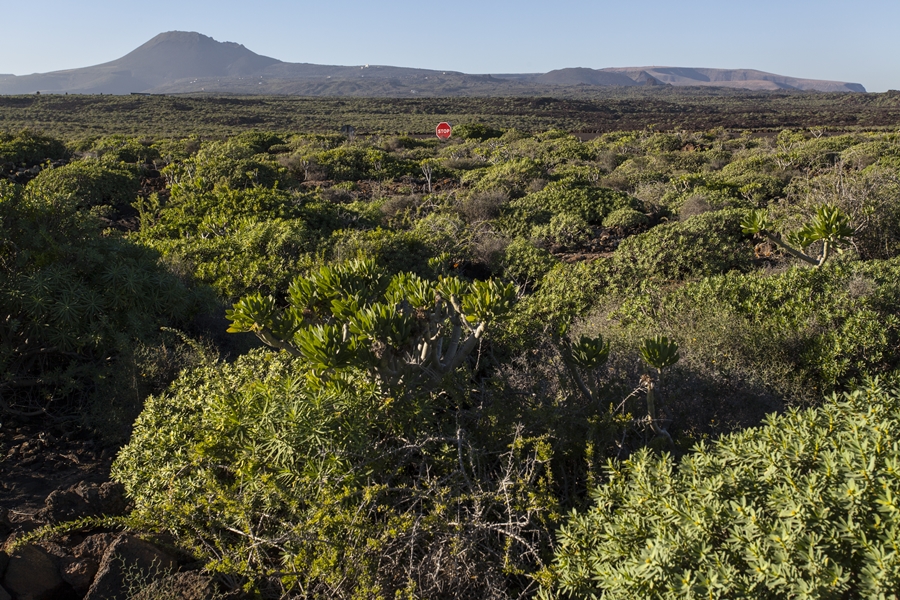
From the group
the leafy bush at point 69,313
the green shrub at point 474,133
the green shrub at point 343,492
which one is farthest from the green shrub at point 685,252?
the green shrub at point 474,133

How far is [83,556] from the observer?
2.39m

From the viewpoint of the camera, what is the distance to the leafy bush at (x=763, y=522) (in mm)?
1478

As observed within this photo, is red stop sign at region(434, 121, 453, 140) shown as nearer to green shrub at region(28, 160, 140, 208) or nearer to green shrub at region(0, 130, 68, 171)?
green shrub at region(0, 130, 68, 171)

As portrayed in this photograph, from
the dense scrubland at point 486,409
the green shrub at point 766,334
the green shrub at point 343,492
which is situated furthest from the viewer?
the green shrub at point 766,334

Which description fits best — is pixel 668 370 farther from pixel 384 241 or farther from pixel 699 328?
pixel 384 241

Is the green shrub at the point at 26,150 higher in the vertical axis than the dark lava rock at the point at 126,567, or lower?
higher

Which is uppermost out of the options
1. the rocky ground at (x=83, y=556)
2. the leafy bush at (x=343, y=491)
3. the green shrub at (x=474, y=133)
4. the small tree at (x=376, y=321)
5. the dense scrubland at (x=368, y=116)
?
the dense scrubland at (x=368, y=116)

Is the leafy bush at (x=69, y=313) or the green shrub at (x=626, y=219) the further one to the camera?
the green shrub at (x=626, y=219)

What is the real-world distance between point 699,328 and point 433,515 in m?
2.71

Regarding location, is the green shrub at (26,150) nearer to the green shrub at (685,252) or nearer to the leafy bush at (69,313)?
the leafy bush at (69,313)

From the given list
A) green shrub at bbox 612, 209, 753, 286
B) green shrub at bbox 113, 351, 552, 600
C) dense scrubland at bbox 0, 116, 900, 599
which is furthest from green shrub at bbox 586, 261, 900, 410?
green shrub at bbox 612, 209, 753, 286

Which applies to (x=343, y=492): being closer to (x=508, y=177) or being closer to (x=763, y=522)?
(x=763, y=522)

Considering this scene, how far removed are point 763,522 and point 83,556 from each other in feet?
8.55

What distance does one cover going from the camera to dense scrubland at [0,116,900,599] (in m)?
1.71
